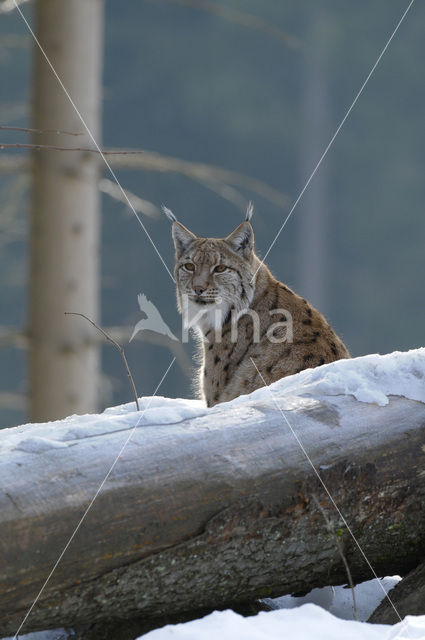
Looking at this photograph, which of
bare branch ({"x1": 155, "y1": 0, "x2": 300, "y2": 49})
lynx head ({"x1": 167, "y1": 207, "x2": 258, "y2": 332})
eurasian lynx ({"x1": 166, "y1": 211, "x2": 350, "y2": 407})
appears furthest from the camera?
bare branch ({"x1": 155, "y1": 0, "x2": 300, "y2": 49})

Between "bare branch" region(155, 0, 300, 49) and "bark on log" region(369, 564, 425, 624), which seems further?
"bare branch" region(155, 0, 300, 49)

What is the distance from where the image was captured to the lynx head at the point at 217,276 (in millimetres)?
5047

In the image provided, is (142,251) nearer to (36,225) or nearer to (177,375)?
(177,375)

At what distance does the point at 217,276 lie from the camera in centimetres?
513

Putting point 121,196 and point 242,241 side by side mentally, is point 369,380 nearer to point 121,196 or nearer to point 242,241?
point 242,241

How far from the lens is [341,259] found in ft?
75.5

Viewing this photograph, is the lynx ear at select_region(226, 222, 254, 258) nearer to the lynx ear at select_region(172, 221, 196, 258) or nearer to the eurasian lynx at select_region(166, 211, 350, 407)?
the eurasian lynx at select_region(166, 211, 350, 407)

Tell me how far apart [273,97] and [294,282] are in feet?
20.3

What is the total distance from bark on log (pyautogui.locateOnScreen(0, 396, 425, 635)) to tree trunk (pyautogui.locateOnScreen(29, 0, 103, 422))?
323 centimetres

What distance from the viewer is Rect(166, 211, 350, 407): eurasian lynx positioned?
4.60m

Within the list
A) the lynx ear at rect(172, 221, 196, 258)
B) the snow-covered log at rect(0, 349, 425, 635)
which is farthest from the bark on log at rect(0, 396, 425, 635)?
the lynx ear at rect(172, 221, 196, 258)

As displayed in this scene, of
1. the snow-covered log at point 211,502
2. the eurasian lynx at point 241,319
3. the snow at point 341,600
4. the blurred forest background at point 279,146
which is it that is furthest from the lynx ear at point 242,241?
the blurred forest background at point 279,146

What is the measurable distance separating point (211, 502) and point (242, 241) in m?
2.75

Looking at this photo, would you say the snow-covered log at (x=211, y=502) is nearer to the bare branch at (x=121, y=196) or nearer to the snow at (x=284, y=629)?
the snow at (x=284, y=629)
